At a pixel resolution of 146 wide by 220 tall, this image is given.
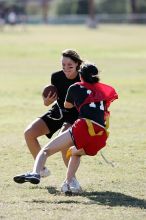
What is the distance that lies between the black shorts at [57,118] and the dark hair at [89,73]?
740 mm

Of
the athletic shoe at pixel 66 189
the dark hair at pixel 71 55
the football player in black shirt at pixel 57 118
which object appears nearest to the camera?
the athletic shoe at pixel 66 189

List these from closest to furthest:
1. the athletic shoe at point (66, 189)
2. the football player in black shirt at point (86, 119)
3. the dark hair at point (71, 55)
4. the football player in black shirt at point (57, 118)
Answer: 1. the football player in black shirt at point (86, 119)
2. the athletic shoe at point (66, 189)
3. the dark hair at point (71, 55)
4. the football player in black shirt at point (57, 118)

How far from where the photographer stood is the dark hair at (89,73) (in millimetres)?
8328

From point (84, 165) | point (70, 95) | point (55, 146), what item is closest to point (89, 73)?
point (70, 95)

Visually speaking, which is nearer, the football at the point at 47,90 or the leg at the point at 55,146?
the leg at the point at 55,146

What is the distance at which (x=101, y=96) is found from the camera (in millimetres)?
8344

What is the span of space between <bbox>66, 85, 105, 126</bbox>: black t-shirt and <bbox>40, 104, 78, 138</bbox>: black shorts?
2.17ft

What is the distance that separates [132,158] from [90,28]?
59903 mm

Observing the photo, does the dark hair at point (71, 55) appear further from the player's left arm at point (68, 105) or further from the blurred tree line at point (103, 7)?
the blurred tree line at point (103, 7)

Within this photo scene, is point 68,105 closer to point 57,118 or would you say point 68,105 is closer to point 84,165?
point 57,118

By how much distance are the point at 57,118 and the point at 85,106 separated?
89 cm

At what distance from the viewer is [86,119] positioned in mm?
8297

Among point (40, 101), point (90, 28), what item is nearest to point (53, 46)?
point (40, 101)

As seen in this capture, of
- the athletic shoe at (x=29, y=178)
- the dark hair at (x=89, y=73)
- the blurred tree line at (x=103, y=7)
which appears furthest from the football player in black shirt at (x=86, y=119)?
the blurred tree line at (x=103, y=7)
